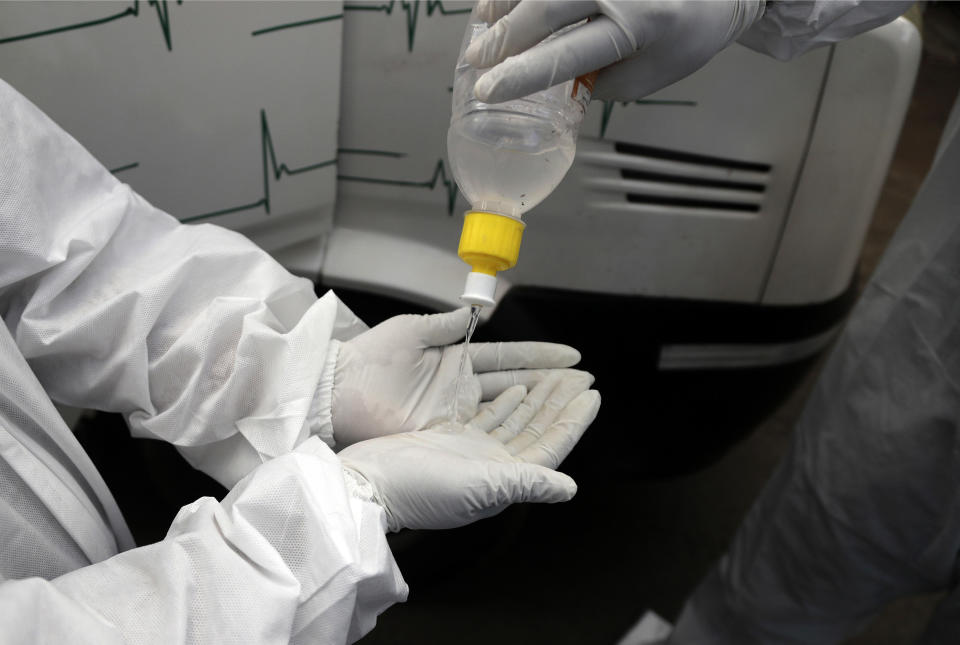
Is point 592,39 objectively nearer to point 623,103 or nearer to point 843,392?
point 623,103

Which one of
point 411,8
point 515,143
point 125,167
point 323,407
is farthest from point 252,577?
point 411,8

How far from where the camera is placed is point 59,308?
0.69 meters

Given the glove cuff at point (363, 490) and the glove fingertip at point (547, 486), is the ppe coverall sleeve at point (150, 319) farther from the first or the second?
the glove fingertip at point (547, 486)

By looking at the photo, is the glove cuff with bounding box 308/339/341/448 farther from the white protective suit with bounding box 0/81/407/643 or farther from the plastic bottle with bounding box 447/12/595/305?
the plastic bottle with bounding box 447/12/595/305

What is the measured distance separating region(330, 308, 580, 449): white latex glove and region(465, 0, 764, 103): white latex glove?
0.27 m

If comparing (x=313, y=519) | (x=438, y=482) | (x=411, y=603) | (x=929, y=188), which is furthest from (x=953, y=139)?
(x=411, y=603)

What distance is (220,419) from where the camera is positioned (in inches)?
29.0

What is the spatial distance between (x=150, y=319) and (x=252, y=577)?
0.28 meters

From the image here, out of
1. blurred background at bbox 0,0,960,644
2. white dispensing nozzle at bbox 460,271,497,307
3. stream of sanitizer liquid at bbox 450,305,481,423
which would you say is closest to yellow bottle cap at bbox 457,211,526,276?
white dispensing nozzle at bbox 460,271,497,307

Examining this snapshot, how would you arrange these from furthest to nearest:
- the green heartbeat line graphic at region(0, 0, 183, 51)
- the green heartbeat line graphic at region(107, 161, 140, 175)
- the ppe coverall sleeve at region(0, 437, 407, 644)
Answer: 1. the green heartbeat line graphic at region(107, 161, 140, 175)
2. the green heartbeat line graphic at region(0, 0, 183, 51)
3. the ppe coverall sleeve at region(0, 437, 407, 644)

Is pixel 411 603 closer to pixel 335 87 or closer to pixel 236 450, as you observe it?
pixel 236 450

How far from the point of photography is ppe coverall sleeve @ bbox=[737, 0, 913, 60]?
2.51ft

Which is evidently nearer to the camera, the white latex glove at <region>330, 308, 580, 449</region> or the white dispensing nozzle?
the white dispensing nozzle

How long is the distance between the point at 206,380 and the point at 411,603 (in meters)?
0.75
